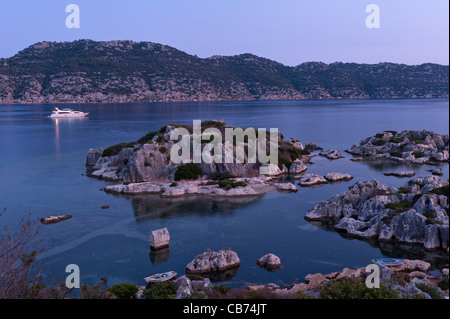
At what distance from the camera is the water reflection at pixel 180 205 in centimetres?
4753

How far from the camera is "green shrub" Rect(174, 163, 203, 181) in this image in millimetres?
62575

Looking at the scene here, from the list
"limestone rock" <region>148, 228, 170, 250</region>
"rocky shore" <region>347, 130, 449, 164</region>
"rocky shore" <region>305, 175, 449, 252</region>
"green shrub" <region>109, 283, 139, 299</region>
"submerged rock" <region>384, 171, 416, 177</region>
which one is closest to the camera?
"green shrub" <region>109, 283, 139, 299</region>

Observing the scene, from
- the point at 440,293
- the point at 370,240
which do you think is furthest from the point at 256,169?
the point at 440,293

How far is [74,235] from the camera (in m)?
40.3

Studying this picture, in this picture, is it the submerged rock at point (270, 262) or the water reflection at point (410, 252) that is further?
the water reflection at point (410, 252)

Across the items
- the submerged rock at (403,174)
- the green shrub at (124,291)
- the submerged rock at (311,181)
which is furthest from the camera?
the submerged rock at (403,174)

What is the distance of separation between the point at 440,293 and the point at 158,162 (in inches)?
1933

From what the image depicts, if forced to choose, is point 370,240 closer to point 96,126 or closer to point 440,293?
point 440,293

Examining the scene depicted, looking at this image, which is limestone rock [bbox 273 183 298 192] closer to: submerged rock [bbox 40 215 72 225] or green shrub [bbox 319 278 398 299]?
submerged rock [bbox 40 215 72 225]

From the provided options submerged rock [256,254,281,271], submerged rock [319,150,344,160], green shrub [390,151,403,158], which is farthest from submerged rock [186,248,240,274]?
green shrub [390,151,403,158]

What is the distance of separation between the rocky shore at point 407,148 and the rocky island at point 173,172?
23.5m
